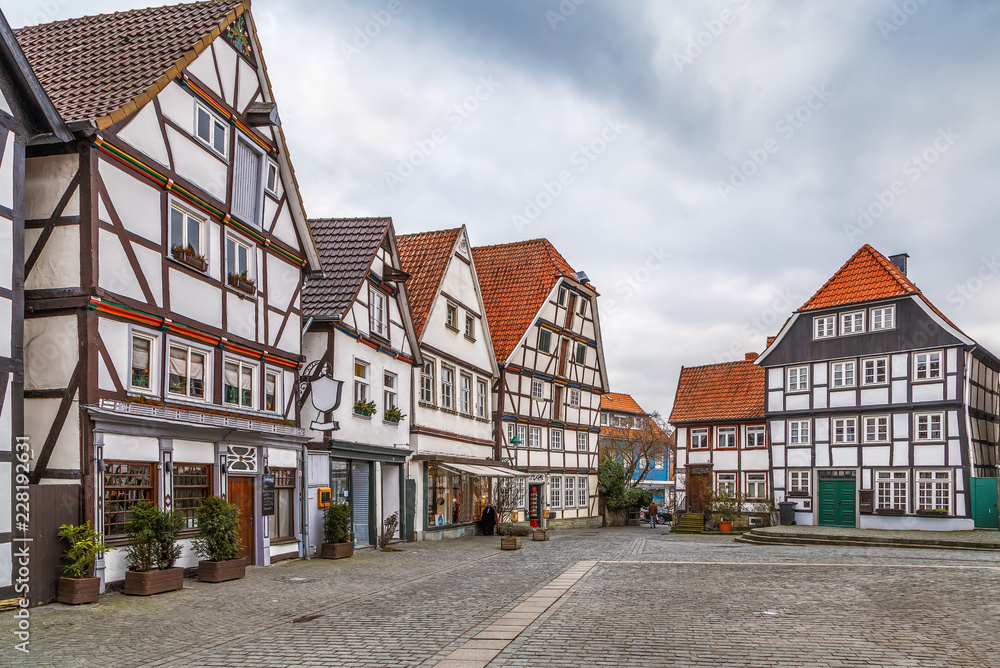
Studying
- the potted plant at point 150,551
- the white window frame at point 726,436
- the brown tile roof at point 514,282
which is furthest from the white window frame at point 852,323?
the potted plant at point 150,551

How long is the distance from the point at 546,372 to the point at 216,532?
2472 cm

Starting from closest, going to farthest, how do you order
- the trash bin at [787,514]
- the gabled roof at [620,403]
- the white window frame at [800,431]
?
the trash bin at [787,514], the white window frame at [800,431], the gabled roof at [620,403]

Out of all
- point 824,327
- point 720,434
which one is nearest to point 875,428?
point 824,327

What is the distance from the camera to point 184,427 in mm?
16000

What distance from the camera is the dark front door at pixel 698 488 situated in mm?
44747

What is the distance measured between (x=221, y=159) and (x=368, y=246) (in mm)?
6837

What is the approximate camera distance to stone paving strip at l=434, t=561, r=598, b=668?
9273 millimetres

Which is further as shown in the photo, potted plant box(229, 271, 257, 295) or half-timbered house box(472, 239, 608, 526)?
half-timbered house box(472, 239, 608, 526)

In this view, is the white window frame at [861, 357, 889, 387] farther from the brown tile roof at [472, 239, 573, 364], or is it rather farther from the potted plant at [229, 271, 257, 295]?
the potted plant at [229, 271, 257, 295]

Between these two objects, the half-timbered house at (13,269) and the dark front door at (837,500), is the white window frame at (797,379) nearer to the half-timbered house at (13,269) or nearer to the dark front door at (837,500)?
the dark front door at (837,500)

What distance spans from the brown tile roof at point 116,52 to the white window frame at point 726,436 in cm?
3253

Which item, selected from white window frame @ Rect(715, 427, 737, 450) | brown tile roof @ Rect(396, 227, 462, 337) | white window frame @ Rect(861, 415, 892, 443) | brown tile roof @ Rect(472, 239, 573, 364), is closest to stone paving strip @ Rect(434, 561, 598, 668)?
brown tile roof @ Rect(396, 227, 462, 337)

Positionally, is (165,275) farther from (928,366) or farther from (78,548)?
(928,366)

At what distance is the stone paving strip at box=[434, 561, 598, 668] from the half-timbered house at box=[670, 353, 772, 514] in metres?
28.2
